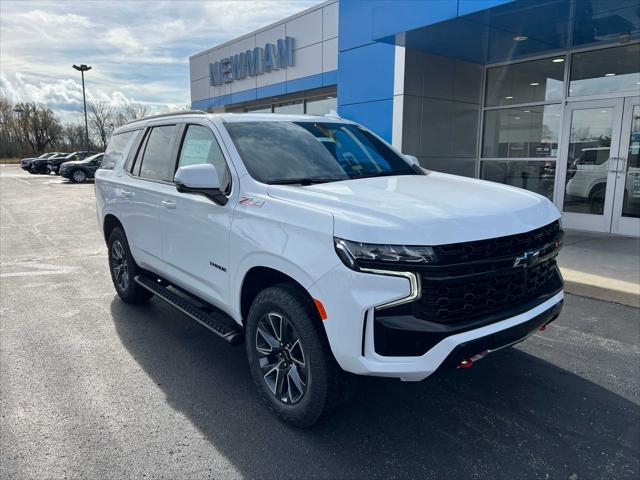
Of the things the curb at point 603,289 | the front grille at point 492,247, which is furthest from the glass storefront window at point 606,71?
the front grille at point 492,247

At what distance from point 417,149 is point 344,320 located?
7717 millimetres

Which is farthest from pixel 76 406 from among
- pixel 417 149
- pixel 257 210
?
pixel 417 149

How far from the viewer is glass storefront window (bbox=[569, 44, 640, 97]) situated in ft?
28.3

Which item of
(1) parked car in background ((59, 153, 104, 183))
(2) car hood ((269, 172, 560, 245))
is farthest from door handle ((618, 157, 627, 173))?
(1) parked car in background ((59, 153, 104, 183))

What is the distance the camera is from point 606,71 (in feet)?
29.5

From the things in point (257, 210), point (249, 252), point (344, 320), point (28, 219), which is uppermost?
point (257, 210)

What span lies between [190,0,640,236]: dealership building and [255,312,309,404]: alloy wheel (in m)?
5.98

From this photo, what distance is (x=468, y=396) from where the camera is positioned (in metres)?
3.44

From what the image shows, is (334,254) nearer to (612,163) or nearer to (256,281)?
(256,281)

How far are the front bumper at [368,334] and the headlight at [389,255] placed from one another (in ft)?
0.23

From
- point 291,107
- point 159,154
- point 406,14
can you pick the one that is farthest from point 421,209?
point 291,107

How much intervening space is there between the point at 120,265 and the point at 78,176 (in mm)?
24399

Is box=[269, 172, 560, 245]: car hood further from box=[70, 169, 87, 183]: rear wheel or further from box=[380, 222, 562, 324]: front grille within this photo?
box=[70, 169, 87, 183]: rear wheel

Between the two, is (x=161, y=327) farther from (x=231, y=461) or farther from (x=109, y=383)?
(x=231, y=461)
